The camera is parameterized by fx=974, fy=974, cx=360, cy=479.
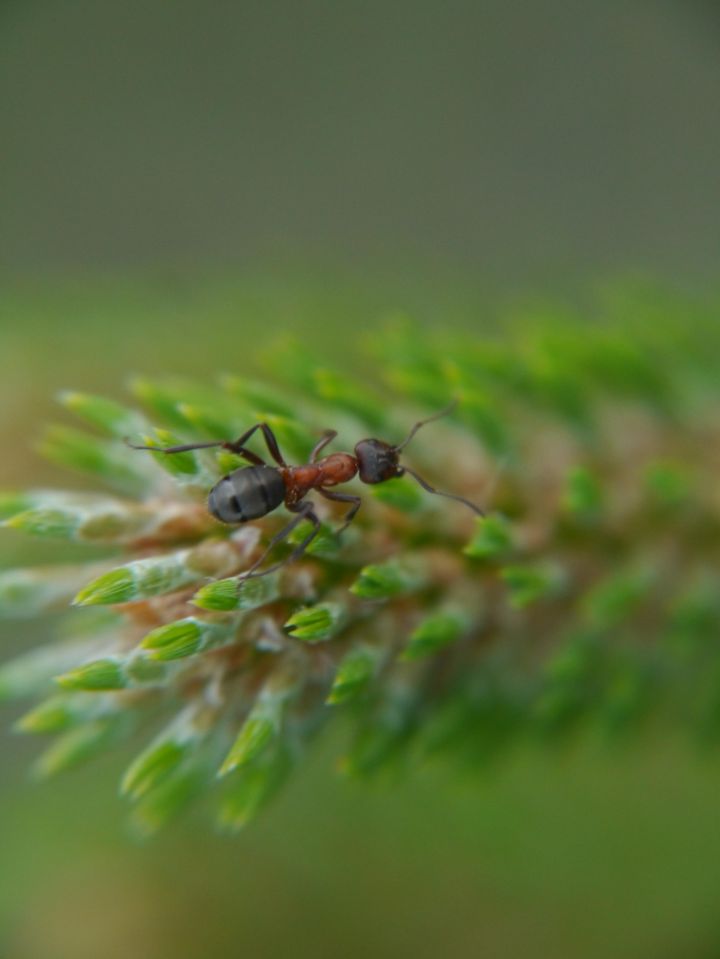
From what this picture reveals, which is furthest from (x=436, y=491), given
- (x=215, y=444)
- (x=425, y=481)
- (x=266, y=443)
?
(x=215, y=444)

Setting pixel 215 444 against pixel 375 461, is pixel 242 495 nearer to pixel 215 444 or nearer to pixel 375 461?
pixel 215 444

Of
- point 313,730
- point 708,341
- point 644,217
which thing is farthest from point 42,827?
point 644,217

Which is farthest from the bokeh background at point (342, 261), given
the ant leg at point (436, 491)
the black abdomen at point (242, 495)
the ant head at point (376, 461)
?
the black abdomen at point (242, 495)

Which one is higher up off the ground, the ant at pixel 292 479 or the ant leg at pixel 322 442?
the ant leg at pixel 322 442

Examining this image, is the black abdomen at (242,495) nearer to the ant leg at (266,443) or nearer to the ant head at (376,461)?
the ant leg at (266,443)

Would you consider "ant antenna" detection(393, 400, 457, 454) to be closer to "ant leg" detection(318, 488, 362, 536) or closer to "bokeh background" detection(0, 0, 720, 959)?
"ant leg" detection(318, 488, 362, 536)

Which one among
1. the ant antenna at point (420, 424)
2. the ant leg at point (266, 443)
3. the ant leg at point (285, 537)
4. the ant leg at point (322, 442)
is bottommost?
the ant leg at point (285, 537)
